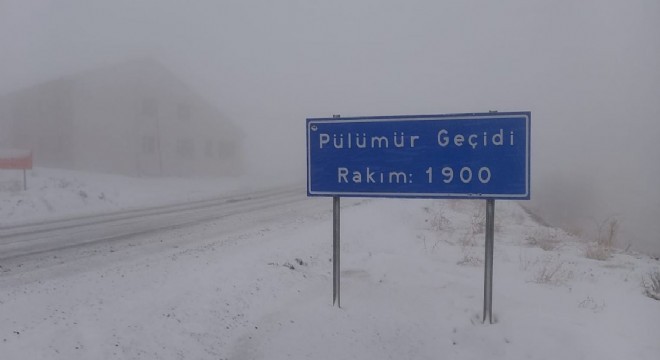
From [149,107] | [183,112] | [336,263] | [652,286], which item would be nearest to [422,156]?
[336,263]

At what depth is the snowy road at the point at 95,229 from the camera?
9883 millimetres

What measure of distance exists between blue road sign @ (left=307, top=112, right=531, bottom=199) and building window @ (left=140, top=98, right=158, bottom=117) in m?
36.9

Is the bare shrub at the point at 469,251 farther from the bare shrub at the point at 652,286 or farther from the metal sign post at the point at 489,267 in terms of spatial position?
the metal sign post at the point at 489,267

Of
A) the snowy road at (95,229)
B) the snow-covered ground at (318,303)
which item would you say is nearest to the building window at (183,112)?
the snowy road at (95,229)

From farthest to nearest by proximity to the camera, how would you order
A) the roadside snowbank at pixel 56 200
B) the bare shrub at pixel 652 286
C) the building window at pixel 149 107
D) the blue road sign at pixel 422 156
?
1. the building window at pixel 149 107
2. the roadside snowbank at pixel 56 200
3. the bare shrub at pixel 652 286
4. the blue road sign at pixel 422 156

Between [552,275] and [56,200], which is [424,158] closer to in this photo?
[552,275]

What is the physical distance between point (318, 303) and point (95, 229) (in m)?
8.67

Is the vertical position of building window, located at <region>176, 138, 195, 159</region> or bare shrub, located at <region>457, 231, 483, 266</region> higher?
building window, located at <region>176, 138, 195, 159</region>

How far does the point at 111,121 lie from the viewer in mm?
38000

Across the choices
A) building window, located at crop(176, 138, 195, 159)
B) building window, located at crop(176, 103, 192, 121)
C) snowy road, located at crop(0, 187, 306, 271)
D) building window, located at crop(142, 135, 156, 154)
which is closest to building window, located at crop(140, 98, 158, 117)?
building window, located at crop(142, 135, 156, 154)

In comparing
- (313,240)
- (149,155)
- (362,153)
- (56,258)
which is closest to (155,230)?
(56,258)

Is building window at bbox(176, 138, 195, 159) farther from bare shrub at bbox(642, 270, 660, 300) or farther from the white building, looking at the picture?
bare shrub at bbox(642, 270, 660, 300)

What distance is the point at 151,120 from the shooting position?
40812 mm

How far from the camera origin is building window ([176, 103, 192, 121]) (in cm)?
4294
